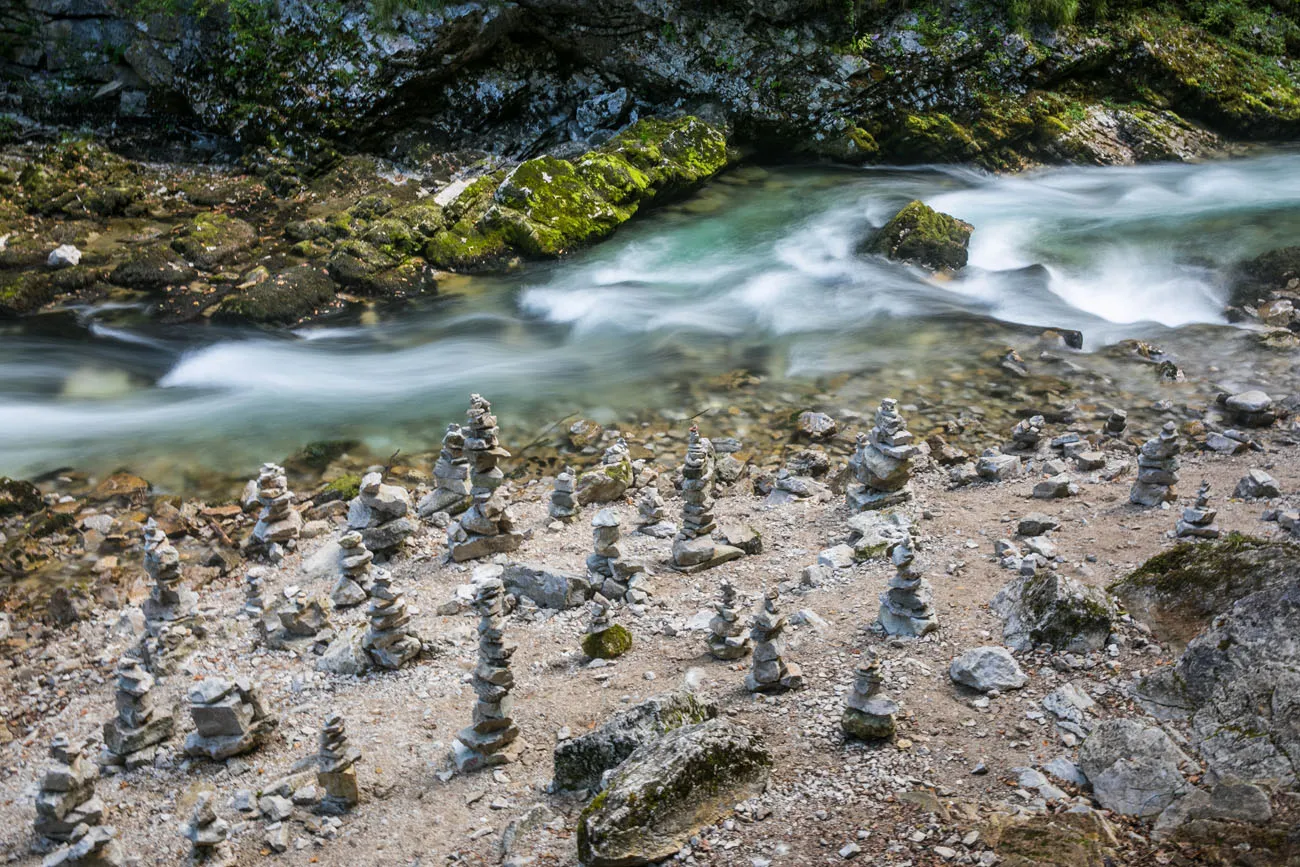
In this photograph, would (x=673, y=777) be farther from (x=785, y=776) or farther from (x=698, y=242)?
(x=698, y=242)

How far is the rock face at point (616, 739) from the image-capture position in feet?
19.1

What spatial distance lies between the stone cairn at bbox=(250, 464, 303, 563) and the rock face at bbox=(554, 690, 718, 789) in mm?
5523

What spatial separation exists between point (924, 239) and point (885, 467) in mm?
10059

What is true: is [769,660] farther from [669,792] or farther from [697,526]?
[697,526]

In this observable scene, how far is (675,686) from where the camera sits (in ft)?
22.3

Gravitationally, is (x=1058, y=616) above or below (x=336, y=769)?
above

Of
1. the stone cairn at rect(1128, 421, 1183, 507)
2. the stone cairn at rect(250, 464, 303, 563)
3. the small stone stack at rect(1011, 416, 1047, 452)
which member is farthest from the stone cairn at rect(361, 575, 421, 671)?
the small stone stack at rect(1011, 416, 1047, 452)

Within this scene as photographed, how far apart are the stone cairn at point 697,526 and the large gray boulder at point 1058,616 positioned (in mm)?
2779

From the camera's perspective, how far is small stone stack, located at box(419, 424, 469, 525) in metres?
10.4

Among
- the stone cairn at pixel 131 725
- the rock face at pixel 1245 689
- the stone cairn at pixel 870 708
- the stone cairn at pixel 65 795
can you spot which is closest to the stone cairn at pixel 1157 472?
the rock face at pixel 1245 689

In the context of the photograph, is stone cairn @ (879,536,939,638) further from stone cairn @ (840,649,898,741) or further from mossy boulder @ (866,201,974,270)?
mossy boulder @ (866,201,974,270)

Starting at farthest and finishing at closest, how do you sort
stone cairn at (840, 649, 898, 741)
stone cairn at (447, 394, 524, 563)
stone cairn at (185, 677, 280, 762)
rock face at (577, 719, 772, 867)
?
stone cairn at (447, 394, 524, 563)
stone cairn at (185, 677, 280, 762)
stone cairn at (840, 649, 898, 741)
rock face at (577, 719, 772, 867)

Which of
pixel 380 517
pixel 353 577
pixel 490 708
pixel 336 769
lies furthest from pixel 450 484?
pixel 336 769

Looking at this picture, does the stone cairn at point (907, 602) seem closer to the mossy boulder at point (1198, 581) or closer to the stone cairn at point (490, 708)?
the mossy boulder at point (1198, 581)
